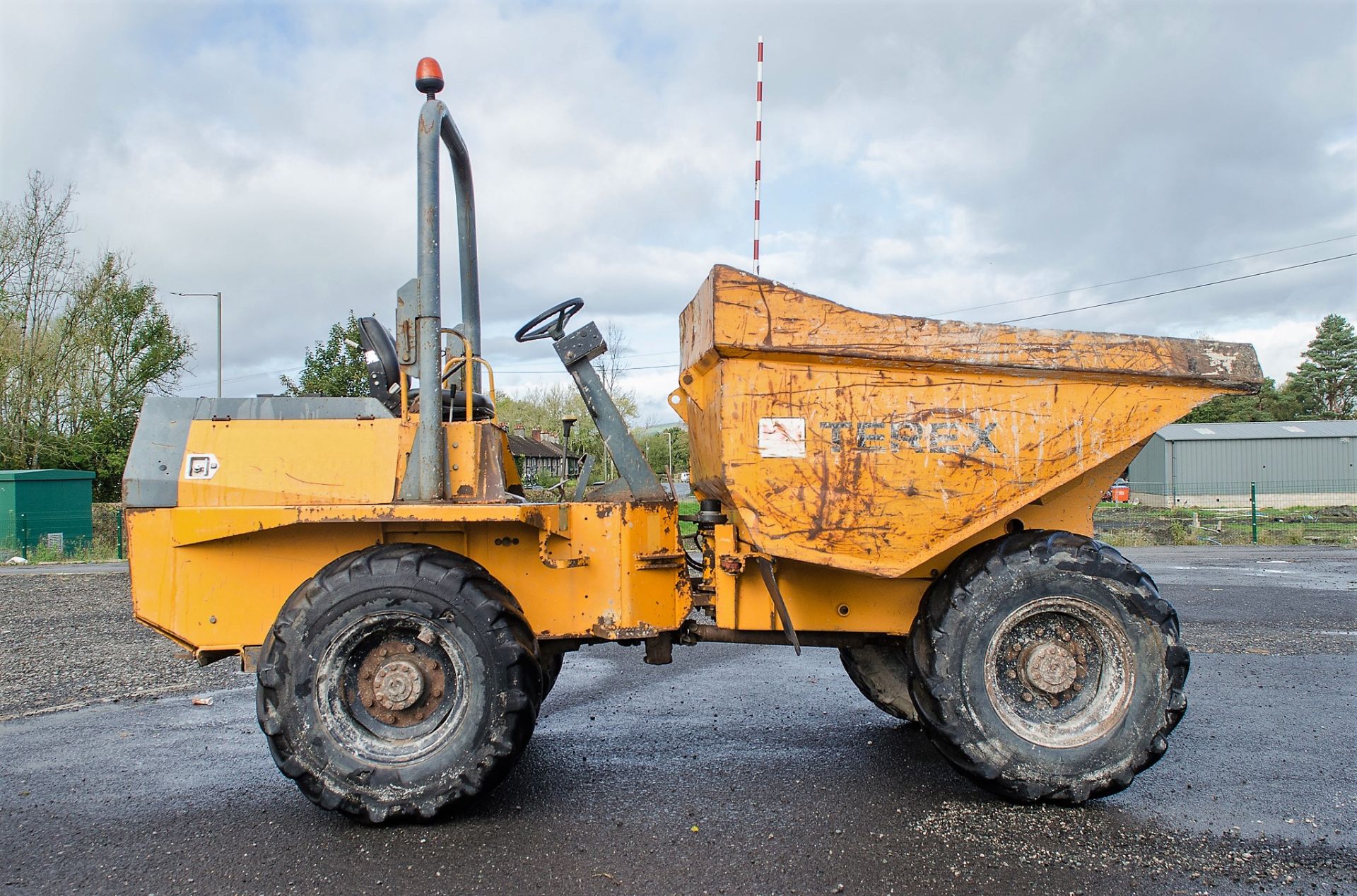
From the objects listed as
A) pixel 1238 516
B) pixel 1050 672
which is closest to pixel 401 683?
pixel 1050 672

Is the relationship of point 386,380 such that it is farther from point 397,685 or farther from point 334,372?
point 334,372

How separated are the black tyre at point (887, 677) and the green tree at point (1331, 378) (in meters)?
66.6

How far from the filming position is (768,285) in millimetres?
3871

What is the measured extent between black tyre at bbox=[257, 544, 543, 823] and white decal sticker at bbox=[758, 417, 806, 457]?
1.28 metres

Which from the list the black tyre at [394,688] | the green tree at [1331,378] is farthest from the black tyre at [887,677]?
the green tree at [1331,378]

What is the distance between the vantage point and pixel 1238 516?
906 inches

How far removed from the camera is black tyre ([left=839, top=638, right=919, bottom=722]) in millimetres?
4863

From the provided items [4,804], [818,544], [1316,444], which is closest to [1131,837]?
[818,544]

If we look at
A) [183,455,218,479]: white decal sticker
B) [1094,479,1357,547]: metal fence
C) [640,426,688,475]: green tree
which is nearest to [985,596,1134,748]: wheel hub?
[640,426,688,475]: green tree

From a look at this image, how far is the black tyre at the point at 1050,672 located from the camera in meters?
3.79

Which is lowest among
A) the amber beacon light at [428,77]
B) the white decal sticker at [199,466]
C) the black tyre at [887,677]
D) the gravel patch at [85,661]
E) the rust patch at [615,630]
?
the gravel patch at [85,661]

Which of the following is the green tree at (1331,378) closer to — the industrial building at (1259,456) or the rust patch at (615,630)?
the industrial building at (1259,456)

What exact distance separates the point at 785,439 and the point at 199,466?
2613 mm

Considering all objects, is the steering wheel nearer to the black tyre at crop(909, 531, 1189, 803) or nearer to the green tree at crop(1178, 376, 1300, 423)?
the black tyre at crop(909, 531, 1189, 803)
